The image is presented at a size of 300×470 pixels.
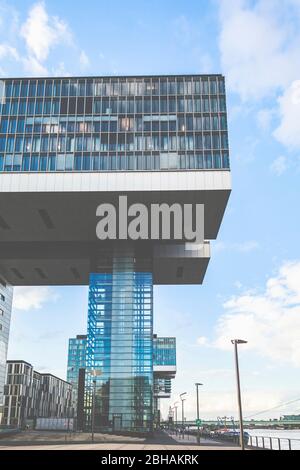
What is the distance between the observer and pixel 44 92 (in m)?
64.5

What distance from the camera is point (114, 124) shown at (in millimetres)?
63250

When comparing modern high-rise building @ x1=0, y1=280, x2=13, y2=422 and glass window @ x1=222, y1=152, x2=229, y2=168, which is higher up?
glass window @ x1=222, y1=152, x2=229, y2=168

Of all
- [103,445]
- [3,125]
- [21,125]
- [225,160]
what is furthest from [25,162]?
[103,445]

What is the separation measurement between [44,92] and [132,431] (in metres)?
45.0

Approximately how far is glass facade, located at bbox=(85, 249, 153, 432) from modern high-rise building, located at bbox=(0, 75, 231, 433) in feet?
0.44

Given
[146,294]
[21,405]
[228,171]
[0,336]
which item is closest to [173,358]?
[21,405]

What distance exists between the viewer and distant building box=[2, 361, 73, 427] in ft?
444

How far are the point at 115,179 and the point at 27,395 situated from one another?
104754mm

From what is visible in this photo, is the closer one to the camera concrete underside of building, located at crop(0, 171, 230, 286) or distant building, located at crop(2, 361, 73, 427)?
concrete underside of building, located at crop(0, 171, 230, 286)

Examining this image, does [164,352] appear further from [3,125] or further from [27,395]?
[3,125]

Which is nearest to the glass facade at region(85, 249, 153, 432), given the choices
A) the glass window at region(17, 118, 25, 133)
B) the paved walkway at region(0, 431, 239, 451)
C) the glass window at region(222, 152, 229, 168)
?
the paved walkway at region(0, 431, 239, 451)

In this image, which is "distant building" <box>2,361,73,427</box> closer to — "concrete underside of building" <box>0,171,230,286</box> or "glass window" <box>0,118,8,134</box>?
"concrete underside of building" <box>0,171,230,286</box>

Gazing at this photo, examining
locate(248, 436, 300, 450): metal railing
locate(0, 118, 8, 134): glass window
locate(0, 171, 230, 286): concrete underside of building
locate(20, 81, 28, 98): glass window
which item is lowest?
locate(248, 436, 300, 450): metal railing

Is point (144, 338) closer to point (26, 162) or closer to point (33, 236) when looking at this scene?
point (33, 236)
